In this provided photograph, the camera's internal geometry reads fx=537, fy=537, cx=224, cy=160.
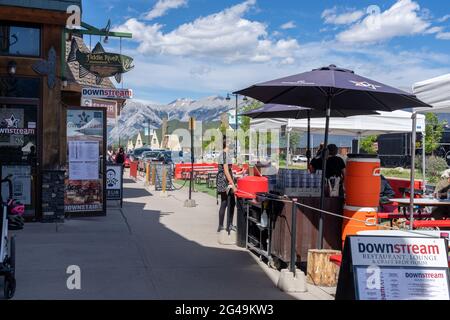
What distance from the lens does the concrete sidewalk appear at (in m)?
6.36

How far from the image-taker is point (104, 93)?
13328 millimetres

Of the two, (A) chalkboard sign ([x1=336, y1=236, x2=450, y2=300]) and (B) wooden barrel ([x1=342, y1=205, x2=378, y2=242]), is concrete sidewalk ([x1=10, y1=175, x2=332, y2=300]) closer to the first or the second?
(B) wooden barrel ([x1=342, y1=205, x2=378, y2=242])

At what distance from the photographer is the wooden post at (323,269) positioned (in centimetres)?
690

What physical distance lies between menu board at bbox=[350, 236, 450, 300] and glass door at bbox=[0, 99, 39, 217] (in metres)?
8.00

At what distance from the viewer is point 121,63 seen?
14.6 m

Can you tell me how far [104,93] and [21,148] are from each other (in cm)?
299

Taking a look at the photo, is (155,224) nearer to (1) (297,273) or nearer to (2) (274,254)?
(2) (274,254)

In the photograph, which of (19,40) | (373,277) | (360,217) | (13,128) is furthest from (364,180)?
(19,40)

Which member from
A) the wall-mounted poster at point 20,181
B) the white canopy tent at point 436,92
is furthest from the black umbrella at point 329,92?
the wall-mounted poster at point 20,181

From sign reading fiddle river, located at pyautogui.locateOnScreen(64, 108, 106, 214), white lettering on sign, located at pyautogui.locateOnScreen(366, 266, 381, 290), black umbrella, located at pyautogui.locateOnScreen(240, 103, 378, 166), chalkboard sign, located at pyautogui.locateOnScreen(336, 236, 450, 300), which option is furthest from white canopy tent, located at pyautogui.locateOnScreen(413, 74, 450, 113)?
sign reading fiddle river, located at pyautogui.locateOnScreen(64, 108, 106, 214)

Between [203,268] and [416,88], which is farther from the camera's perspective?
[416,88]

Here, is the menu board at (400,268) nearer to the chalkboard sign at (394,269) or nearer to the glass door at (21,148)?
the chalkboard sign at (394,269)
